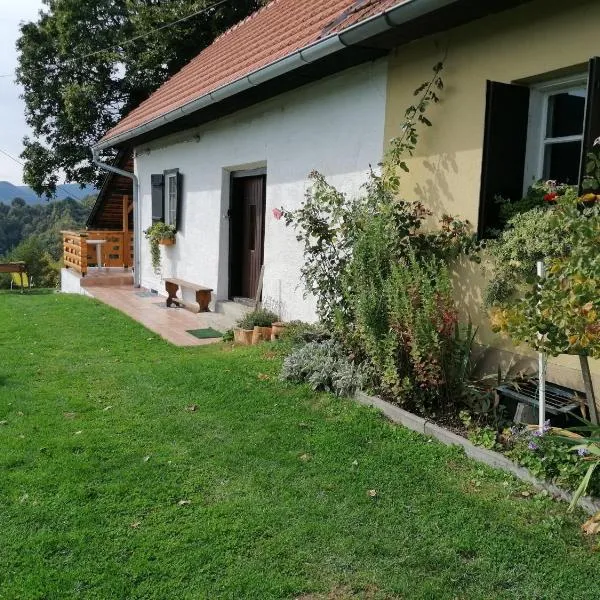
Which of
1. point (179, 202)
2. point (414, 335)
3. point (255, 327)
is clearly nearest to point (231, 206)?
point (179, 202)

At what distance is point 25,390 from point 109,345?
199 cm

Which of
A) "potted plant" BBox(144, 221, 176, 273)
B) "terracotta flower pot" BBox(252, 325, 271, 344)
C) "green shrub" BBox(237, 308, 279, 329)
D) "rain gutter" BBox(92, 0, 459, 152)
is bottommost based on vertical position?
"terracotta flower pot" BBox(252, 325, 271, 344)

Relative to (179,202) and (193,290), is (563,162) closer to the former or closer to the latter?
(193,290)

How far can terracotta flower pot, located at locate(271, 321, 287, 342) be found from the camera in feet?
22.7

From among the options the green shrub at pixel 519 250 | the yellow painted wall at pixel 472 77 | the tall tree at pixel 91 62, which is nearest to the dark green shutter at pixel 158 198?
the yellow painted wall at pixel 472 77

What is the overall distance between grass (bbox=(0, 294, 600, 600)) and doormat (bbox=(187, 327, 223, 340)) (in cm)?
265

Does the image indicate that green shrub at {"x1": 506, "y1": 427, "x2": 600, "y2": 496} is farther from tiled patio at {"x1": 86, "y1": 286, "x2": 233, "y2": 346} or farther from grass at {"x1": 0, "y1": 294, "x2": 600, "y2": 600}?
tiled patio at {"x1": 86, "y1": 286, "x2": 233, "y2": 346}

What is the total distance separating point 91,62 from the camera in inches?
777

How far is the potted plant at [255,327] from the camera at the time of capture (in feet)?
23.6

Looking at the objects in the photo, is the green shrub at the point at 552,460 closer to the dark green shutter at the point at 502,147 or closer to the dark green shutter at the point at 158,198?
the dark green shutter at the point at 502,147

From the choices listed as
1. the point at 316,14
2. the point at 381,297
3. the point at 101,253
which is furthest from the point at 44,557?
the point at 101,253

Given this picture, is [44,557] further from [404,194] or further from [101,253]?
[101,253]

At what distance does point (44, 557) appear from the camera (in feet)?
Result: 9.22

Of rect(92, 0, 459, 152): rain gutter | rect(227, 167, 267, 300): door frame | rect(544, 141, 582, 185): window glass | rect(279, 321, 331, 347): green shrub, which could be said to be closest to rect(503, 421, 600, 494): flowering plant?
rect(544, 141, 582, 185): window glass
